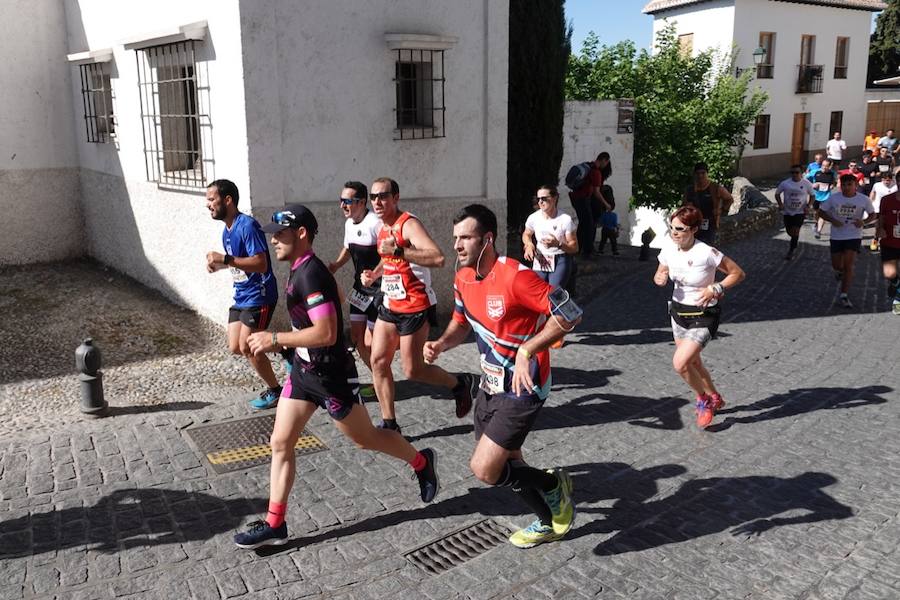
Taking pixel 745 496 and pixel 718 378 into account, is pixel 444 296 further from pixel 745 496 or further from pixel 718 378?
pixel 745 496

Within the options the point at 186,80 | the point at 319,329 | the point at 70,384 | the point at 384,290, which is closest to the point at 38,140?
the point at 186,80

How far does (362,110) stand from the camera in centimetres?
936

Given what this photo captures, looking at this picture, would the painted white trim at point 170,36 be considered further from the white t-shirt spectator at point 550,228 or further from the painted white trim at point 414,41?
the white t-shirt spectator at point 550,228

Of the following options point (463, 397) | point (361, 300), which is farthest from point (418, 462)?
point (361, 300)

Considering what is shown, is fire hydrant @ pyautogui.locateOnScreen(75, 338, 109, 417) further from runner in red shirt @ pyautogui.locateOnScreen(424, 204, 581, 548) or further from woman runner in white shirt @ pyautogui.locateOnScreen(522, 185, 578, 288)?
woman runner in white shirt @ pyautogui.locateOnScreen(522, 185, 578, 288)

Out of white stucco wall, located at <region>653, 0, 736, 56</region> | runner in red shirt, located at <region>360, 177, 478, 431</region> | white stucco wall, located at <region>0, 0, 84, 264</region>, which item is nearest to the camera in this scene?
runner in red shirt, located at <region>360, 177, 478, 431</region>

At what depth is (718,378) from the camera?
321 inches

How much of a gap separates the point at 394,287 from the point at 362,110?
12.5ft

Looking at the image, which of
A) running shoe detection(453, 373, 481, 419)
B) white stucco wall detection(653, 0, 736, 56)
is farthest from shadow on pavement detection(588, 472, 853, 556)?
white stucco wall detection(653, 0, 736, 56)

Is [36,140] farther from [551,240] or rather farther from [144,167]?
[551,240]

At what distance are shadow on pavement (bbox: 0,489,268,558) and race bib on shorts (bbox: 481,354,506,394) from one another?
5.77 ft

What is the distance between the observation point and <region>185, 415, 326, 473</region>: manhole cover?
5.95m

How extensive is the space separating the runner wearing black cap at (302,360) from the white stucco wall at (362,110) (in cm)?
418

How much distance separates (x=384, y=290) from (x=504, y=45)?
516cm
